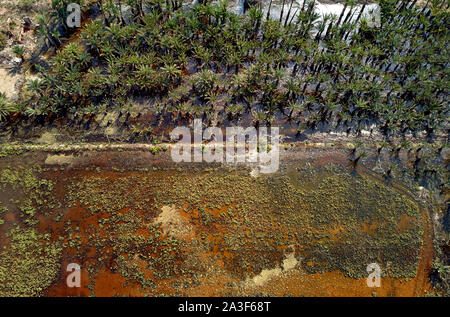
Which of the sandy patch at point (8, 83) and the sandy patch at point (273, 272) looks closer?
the sandy patch at point (273, 272)

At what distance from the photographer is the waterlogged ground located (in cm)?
1171

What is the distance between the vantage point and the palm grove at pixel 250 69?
598 inches

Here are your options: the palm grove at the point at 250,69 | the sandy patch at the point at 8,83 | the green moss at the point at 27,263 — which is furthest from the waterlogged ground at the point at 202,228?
the sandy patch at the point at 8,83

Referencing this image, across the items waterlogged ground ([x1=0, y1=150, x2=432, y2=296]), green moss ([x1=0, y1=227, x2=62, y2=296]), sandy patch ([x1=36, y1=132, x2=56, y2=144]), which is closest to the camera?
green moss ([x1=0, y1=227, x2=62, y2=296])

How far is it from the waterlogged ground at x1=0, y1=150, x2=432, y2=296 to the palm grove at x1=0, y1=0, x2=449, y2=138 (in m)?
3.06

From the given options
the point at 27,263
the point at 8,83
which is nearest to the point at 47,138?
the point at 8,83

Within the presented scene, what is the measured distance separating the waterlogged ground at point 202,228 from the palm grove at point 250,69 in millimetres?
3064

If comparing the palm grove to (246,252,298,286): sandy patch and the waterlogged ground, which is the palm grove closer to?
the waterlogged ground

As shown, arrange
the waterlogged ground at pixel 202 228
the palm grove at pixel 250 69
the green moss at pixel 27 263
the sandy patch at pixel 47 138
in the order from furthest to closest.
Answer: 1. the palm grove at pixel 250 69
2. the sandy patch at pixel 47 138
3. the waterlogged ground at pixel 202 228
4. the green moss at pixel 27 263

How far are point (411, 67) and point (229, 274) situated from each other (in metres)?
16.0

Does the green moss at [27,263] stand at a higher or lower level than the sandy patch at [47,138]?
lower

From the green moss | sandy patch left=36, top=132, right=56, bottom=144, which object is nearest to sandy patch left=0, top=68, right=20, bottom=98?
sandy patch left=36, top=132, right=56, bottom=144

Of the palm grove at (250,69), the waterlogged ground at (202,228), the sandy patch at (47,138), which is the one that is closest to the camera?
the waterlogged ground at (202,228)

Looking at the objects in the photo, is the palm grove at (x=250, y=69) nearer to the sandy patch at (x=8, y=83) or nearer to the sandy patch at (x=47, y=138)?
the sandy patch at (x=8, y=83)
